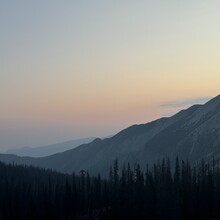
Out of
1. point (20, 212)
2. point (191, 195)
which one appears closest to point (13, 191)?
point (20, 212)

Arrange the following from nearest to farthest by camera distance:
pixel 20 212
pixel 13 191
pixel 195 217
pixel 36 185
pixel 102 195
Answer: pixel 195 217 < pixel 20 212 < pixel 102 195 < pixel 13 191 < pixel 36 185

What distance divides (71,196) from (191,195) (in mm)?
36889

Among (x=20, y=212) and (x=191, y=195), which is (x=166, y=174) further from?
(x=20, y=212)

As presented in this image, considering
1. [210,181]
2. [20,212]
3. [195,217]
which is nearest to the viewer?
[195,217]

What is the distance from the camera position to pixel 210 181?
122250mm

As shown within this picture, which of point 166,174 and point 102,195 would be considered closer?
point 166,174

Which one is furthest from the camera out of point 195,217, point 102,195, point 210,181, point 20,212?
point 102,195

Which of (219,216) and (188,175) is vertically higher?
(188,175)

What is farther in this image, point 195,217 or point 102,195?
point 102,195

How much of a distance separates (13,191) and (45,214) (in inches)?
1172

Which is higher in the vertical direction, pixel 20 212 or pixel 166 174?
pixel 166 174

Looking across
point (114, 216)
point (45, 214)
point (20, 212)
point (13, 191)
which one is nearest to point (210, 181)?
point (114, 216)

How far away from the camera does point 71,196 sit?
13600cm

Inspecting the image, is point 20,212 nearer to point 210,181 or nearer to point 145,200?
A: point 145,200
